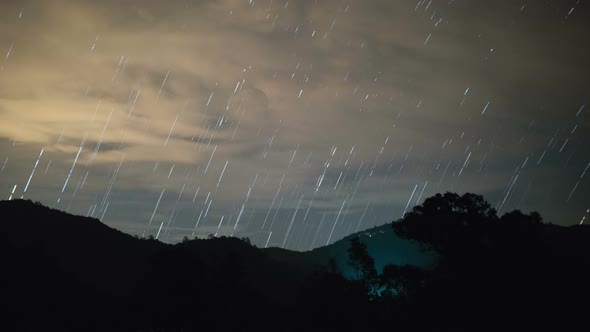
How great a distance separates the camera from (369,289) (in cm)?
3083

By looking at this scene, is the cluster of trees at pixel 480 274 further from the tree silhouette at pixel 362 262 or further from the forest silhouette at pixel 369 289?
the tree silhouette at pixel 362 262

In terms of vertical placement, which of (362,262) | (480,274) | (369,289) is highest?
(480,274)

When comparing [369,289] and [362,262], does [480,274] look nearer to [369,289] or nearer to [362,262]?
[369,289]

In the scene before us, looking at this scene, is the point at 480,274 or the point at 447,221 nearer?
the point at 480,274

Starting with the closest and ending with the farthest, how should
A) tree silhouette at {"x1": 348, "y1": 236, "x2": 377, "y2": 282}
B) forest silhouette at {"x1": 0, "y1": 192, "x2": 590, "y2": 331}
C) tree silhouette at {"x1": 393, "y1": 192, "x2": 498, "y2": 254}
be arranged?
1. forest silhouette at {"x1": 0, "y1": 192, "x2": 590, "y2": 331}
2. tree silhouette at {"x1": 393, "y1": 192, "x2": 498, "y2": 254}
3. tree silhouette at {"x1": 348, "y1": 236, "x2": 377, "y2": 282}

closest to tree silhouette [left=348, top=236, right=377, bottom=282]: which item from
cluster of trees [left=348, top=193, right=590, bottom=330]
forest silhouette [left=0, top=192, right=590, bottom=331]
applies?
forest silhouette [left=0, top=192, right=590, bottom=331]

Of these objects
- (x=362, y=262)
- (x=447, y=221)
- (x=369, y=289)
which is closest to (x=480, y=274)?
(x=447, y=221)

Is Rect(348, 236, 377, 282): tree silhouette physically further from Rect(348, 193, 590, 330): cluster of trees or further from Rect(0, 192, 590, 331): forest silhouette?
Rect(348, 193, 590, 330): cluster of trees

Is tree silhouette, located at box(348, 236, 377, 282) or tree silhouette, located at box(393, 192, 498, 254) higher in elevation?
tree silhouette, located at box(393, 192, 498, 254)

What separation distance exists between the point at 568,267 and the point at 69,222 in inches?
3585

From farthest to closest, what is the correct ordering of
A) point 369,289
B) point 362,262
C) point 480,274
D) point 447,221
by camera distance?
point 362,262, point 369,289, point 447,221, point 480,274

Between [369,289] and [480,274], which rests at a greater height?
[480,274]

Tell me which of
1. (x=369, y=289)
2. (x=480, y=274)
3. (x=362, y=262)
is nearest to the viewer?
(x=480, y=274)

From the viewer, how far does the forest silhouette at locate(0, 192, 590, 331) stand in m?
19.9
